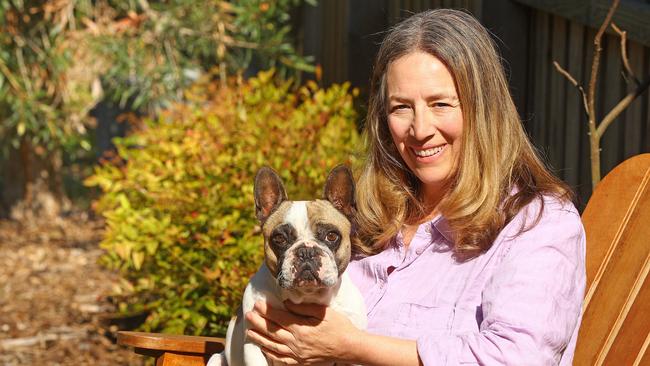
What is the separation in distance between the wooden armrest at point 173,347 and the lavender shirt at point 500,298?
734 millimetres

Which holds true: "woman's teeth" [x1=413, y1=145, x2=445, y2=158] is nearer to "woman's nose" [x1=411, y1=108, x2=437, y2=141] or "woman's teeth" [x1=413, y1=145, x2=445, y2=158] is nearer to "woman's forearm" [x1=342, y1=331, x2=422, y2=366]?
"woman's nose" [x1=411, y1=108, x2=437, y2=141]

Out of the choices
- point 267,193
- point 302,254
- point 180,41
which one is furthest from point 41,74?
point 302,254

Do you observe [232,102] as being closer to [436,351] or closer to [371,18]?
[371,18]

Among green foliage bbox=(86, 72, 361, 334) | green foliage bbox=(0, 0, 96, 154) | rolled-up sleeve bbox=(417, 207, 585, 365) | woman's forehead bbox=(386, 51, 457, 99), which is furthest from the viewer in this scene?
green foliage bbox=(0, 0, 96, 154)

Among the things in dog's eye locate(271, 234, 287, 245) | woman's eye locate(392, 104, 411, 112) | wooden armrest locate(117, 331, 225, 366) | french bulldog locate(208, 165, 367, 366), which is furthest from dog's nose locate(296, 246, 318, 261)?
wooden armrest locate(117, 331, 225, 366)

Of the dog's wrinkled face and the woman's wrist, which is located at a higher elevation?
the dog's wrinkled face

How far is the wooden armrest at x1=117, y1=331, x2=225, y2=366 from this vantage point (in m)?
3.35

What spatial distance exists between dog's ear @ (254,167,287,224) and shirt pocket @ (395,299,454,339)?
0.54m

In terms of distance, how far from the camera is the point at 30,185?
1106cm

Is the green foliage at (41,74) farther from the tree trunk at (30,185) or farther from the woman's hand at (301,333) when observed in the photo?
the woman's hand at (301,333)

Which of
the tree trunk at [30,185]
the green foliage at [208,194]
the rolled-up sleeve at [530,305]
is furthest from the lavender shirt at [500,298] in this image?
the tree trunk at [30,185]

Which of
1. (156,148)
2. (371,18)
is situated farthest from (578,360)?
(371,18)

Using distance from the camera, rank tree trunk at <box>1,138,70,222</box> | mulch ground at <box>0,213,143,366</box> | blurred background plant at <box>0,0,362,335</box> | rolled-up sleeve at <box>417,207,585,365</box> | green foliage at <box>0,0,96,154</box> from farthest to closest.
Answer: tree trunk at <box>1,138,70,222</box> < green foliage at <box>0,0,96,154</box> < mulch ground at <box>0,213,143,366</box> < blurred background plant at <box>0,0,362,335</box> < rolled-up sleeve at <box>417,207,585,365</box>

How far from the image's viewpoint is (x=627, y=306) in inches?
109
